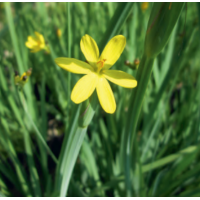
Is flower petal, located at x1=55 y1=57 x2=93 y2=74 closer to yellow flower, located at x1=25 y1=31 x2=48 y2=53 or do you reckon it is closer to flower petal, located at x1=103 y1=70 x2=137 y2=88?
flower petal, located at x1=103 y1=70 x2=137 y2=88

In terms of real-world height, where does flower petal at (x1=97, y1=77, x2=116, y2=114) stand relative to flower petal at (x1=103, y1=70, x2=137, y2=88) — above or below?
below

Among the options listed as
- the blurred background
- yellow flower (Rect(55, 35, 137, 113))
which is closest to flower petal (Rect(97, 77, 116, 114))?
yellow flower (Rect(55, 35, 137, 113))

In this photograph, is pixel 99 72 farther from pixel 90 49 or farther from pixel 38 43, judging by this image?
pixel 38 43

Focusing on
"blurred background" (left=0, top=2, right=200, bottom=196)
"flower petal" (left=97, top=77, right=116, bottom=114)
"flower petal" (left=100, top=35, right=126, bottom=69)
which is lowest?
"blurred background" (left=0, top=2, right=200, bottom=196)

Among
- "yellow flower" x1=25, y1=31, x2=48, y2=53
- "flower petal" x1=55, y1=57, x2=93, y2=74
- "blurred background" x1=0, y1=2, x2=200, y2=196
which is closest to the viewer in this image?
"flower petal" x1=55, y1=57, x2=93, y2=74

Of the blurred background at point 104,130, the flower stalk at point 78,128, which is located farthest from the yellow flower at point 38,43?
the flower stalk at point 78,128

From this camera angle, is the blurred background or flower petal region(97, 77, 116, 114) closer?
flower petal region(97, 77, 116, 114)

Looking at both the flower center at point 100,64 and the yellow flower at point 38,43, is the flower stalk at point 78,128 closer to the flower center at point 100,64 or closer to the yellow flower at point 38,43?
the flower center at point 100,64
